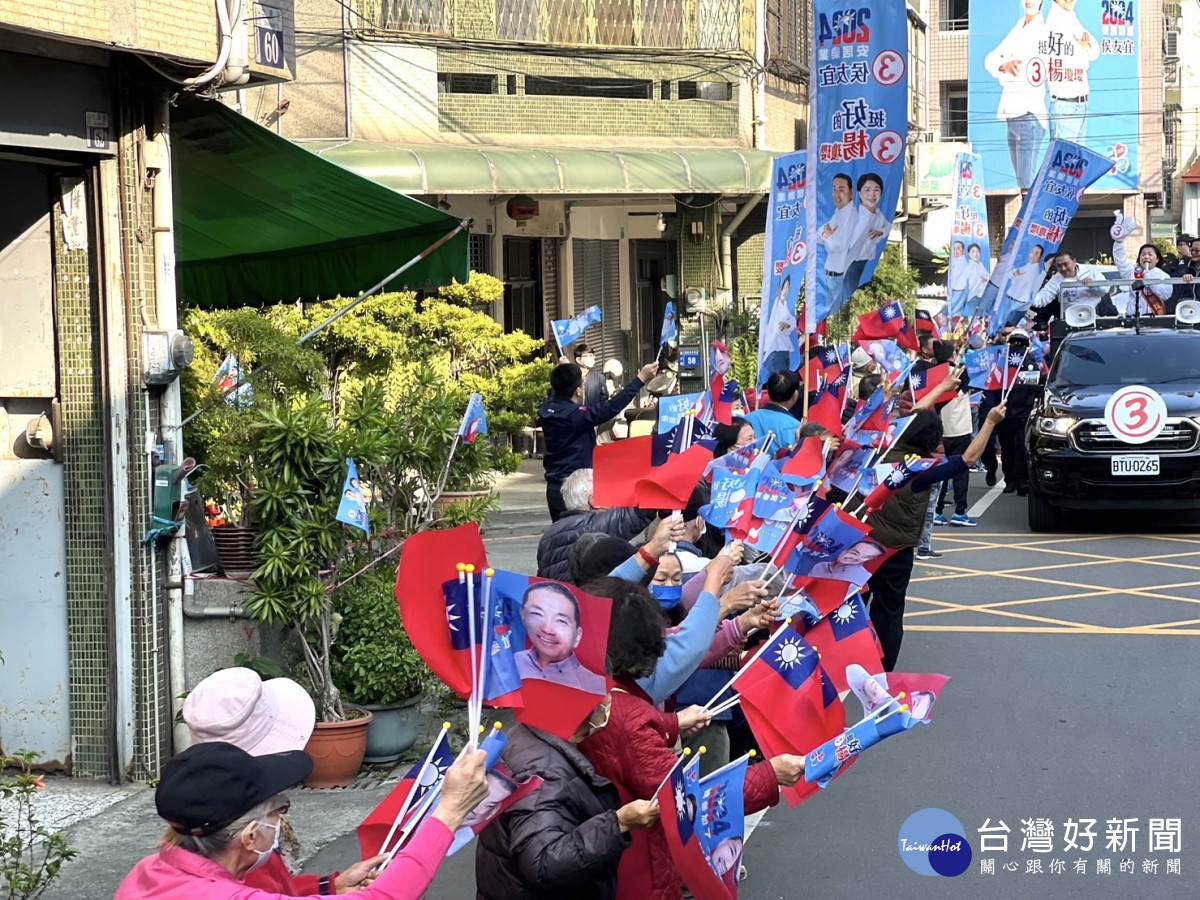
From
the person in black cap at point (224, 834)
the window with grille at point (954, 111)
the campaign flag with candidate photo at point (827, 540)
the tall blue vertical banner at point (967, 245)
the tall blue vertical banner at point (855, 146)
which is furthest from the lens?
the window with grille at point (954, 111)

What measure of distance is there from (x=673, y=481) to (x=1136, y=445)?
932 centimetres

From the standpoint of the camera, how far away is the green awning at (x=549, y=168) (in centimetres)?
1831

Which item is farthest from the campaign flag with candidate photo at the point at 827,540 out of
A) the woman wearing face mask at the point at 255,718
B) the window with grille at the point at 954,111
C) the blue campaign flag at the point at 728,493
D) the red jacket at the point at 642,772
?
the window with grille at the point at 954,111

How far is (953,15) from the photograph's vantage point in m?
51.7

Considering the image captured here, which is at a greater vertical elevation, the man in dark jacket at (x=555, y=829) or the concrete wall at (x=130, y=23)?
the concrete wall at (x=130, y=23)

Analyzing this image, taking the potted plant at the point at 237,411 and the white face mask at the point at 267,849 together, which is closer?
the white face mask at the point at 267,849

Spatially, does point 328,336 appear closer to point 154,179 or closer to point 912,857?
point 154,179

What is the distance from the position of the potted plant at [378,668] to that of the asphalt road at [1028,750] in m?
1.09

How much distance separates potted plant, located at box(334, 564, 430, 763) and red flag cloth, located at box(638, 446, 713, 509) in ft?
6.65

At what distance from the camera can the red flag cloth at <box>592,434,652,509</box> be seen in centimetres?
580

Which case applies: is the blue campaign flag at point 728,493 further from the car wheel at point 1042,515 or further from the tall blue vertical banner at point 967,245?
the tall blue vertical banner at point 967,245

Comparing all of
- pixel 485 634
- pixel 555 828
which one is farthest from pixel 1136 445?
pixel 485 634

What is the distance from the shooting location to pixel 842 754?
4.04 meters

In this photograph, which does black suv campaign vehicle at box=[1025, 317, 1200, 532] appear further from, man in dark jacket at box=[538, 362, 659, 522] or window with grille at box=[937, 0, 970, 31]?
window with grille at box=[937, 0, 970, 31]
